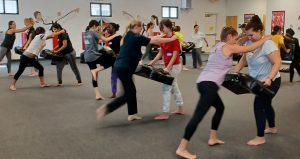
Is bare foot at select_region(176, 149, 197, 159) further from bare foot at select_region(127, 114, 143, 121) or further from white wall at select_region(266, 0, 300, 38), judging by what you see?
white wall at select_region(266, 0, 300, 38)

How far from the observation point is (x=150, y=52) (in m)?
12.3

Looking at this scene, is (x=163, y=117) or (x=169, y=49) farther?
(x=163, y=117)

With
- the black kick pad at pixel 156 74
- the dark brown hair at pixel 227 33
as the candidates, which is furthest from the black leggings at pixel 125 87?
the dark brown hair at pixel 227 33

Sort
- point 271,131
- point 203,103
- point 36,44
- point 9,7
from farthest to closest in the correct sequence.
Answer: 1. point 9,7
2. point 36,44
3. point 271,131
4. point 203,103

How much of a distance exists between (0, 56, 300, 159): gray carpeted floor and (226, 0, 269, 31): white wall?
9160 mm

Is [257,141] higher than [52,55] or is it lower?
lower

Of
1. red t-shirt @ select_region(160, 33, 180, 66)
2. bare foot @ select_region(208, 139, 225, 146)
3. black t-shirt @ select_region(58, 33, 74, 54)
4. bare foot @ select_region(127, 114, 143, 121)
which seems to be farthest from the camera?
black t-shirt @ select_region(58, 33, 74, 54)

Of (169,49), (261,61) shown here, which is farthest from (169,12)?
(261,61)

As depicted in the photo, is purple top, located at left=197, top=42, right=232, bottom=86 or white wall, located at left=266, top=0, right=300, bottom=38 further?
white wall, located at left=266, top=0, right=300, bottom=38

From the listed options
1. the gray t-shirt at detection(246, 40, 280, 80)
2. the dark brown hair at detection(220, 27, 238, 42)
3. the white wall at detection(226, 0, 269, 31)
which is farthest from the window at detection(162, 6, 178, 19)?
the dark brown hair at detection(220, 27, 238, 42)

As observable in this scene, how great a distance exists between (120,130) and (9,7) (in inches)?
395

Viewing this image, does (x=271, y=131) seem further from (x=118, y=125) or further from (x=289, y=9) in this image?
(x=289, y=9)

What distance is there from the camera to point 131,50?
4016 millimetres

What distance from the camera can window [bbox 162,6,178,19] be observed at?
1530cm
